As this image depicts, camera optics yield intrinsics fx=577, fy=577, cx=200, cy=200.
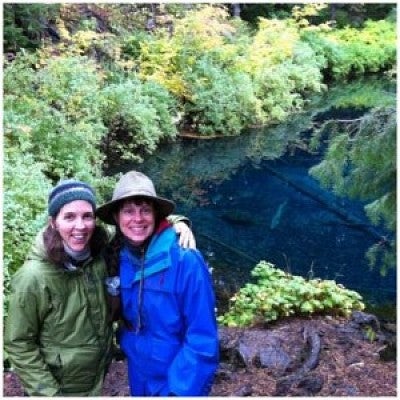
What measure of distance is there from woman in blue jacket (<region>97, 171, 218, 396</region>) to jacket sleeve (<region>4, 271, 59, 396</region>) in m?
0.37

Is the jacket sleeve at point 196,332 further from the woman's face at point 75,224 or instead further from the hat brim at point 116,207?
the woman's face at point 75,224

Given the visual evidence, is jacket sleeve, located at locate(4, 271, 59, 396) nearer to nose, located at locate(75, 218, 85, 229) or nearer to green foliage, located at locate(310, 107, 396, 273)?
nose, located at locate(75, 218, 85, 229)

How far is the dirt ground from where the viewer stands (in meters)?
4.37

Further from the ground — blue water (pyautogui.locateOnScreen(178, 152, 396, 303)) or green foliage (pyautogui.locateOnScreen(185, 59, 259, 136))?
green foliage (pyautogui.locateOnScreen(185, 59, 259, 136))

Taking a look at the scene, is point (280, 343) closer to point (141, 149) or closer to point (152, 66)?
point (141, 149)

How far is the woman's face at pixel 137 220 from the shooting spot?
8.14 ft

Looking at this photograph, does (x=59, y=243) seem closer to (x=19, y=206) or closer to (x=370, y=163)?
(x=370, y=163)

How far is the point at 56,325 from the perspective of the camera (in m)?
2.48

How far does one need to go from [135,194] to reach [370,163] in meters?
1.91

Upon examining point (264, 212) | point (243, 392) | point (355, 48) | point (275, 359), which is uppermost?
point (355, 48)

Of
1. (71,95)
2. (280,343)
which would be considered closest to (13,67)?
(71,95)

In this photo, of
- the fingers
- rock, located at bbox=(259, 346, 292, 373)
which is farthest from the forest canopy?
the fingers

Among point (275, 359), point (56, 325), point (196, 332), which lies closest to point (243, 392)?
point (275, 359)

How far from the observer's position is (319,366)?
186 inches
